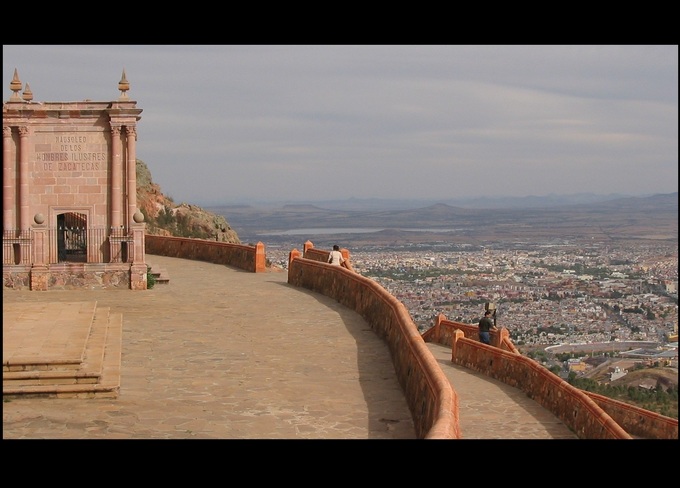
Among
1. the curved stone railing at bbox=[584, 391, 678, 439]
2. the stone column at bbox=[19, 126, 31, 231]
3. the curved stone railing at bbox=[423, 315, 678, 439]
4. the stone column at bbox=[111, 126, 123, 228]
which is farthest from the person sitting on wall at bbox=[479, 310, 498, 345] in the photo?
the stone column at bbox=[19, 126, 31, 231]

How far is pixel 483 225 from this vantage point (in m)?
133

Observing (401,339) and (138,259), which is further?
(138,259)

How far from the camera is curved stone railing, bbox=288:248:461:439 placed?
10484mm

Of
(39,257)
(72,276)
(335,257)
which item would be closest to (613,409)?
(335,257)

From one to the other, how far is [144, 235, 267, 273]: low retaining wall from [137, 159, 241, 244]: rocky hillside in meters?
6.91

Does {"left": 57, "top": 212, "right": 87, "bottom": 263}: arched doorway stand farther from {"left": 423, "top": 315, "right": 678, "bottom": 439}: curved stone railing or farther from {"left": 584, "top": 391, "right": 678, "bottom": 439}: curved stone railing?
{"left": 584, "top": 391, "right": 678, "bottom": 439}: curved stone railing

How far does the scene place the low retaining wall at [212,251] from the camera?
30.5m

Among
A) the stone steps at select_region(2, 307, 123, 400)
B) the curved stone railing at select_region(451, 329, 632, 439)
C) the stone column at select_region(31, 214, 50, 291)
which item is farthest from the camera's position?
the stone column at select_region(31, 214, 50, 291)

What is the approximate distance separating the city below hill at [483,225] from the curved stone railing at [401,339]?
60499 mm

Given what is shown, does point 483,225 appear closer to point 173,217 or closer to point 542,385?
point 173,217

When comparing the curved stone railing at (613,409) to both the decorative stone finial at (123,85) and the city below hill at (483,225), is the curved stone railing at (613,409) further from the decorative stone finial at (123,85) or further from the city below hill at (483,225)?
the city below hill at (483,225)

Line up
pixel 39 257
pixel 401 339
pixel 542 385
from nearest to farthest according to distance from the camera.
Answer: pixel 401 339 < pixel 542 385 < pixel 39 257

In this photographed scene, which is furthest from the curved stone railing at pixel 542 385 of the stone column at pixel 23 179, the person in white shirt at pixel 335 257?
the stone column at pixel 23 179

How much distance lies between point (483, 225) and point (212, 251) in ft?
334
